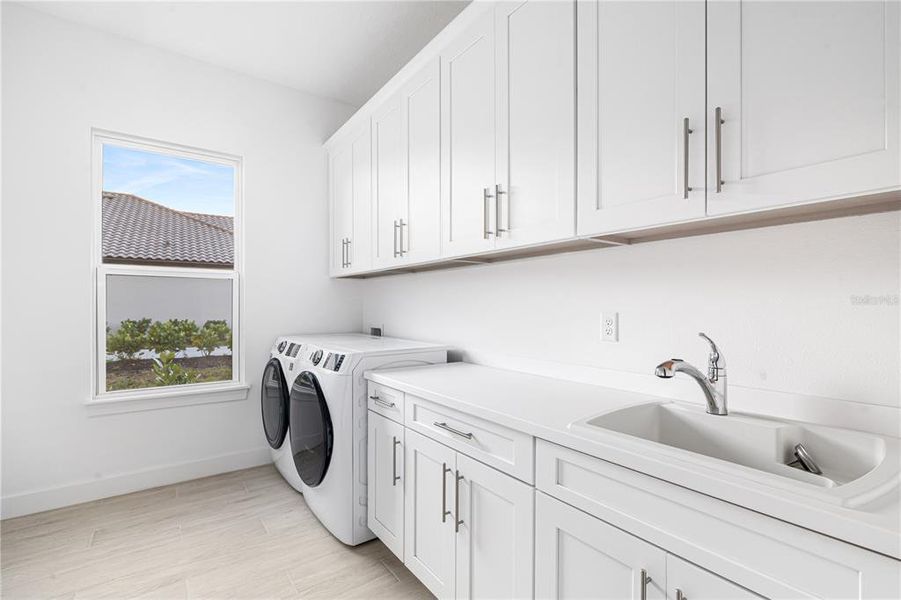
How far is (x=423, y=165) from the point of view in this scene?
2.24 m

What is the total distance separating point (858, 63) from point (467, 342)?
6.16 feet

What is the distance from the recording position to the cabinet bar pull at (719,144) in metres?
1.12

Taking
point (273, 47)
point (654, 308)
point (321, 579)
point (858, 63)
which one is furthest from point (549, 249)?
point (273, 47)

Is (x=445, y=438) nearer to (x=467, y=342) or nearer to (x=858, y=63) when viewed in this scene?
(x=467, y=342)

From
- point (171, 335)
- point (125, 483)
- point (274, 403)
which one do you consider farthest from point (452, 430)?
point (125, 483)

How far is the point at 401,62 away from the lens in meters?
2.96

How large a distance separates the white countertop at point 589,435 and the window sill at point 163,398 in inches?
62.1

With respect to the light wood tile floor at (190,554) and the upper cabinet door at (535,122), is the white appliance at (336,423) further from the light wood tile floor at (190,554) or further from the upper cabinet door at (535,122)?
the upper cabinet door at (535,122)

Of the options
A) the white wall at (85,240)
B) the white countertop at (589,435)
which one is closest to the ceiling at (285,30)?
the white wall at (85,240)

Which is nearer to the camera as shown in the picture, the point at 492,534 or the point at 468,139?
the point at 492,534

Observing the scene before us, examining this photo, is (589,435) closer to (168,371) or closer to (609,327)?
(609,327)

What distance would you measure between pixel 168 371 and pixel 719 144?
3284mm

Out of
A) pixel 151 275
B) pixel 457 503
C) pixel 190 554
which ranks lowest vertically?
pixel 190 554

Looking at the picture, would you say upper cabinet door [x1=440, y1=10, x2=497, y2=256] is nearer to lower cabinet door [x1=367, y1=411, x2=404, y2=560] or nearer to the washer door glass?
lower cabinet door [x1=367, y1=411, x2=404, y2=560]
